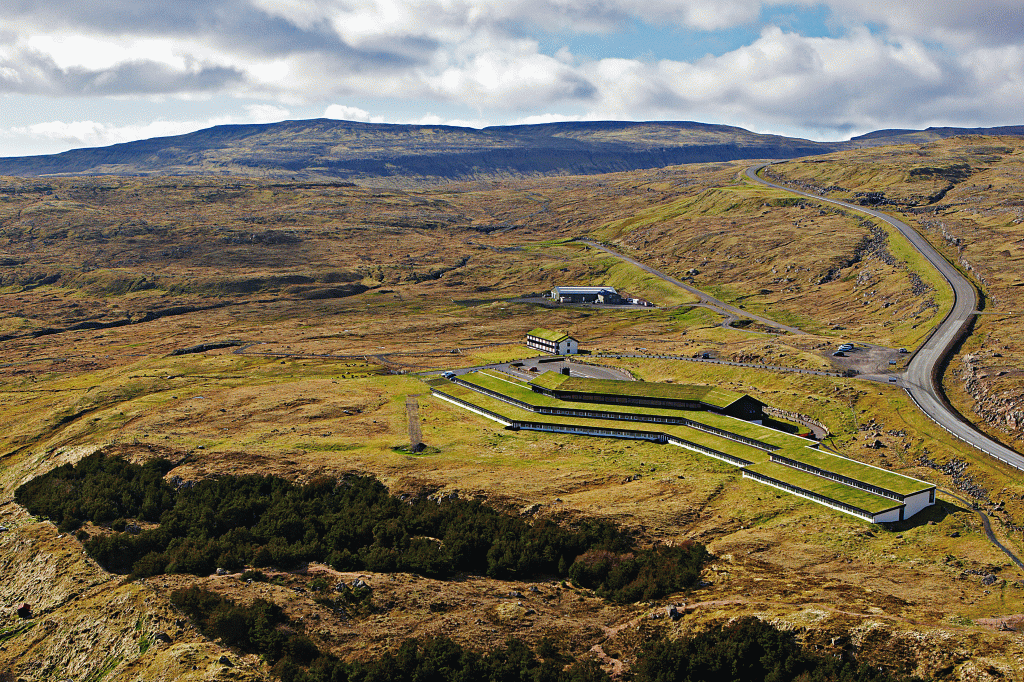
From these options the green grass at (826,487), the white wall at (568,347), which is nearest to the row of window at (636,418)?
the green grass at (826,487)

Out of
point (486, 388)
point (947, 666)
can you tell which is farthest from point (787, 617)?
point (486, 388)

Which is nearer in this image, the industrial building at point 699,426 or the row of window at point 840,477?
the row of window at point 840,477

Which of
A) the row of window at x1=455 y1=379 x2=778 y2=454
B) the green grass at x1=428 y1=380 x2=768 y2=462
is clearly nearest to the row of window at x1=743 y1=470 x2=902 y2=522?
the green grass at x1=428 y1=380 x2=768 y2=462

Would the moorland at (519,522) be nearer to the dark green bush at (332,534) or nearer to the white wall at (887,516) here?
the dark green bush at (332,534)

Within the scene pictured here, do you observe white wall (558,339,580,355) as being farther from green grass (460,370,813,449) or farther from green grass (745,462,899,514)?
green grass (745,462,899,514)

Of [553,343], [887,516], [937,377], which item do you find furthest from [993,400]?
[553,343]

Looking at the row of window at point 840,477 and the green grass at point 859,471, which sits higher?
the green grass at point 859,471

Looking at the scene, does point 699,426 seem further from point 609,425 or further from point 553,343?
point 553,343

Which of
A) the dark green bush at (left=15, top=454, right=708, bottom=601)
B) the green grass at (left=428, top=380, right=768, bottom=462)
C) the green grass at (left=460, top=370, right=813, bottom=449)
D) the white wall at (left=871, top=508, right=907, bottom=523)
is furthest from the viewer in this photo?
the green grass at (left=460, top=370, right=813, bottom=449)

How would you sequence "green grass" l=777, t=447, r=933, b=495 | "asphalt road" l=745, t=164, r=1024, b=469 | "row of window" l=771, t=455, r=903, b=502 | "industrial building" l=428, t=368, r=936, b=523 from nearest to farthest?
"row of window" l=771, t=455, r=903, b=502 → "green grass" l=777, t=447, r=933, b=495 → "industrial building" l=428, t=368, r=936, b=523 → "asphalt road" l=745, t=164, r=1024, b=469
